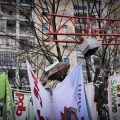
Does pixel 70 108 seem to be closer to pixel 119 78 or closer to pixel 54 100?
pixel 54 100

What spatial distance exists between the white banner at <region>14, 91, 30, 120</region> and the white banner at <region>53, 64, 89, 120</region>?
214 centimetres

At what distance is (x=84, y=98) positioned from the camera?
5.67m

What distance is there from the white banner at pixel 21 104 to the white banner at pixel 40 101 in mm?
2094

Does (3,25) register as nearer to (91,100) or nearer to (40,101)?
(91,100)

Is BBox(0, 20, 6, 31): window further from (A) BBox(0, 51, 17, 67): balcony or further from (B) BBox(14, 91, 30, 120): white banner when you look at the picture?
(B) BBox(14, 91, 30, 120): white banner

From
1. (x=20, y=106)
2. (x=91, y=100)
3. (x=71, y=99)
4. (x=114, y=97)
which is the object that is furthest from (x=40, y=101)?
(x=20, y=106)

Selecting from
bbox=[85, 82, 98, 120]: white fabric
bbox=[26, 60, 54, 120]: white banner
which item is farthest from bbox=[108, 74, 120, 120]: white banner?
bbox=[26, 60, 54, 120]: white banner

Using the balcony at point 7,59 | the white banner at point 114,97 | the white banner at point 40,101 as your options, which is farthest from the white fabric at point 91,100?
the balcony at point 7,59

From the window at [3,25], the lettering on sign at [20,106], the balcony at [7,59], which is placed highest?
the window at [3,25]

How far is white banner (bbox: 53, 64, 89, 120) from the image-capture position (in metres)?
5.62

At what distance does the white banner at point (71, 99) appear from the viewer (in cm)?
562

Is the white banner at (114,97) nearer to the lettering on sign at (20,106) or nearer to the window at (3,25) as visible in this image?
the lettering on sign at (20,106)

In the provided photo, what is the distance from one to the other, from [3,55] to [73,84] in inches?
650

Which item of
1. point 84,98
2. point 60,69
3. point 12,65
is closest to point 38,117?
point 84,98
